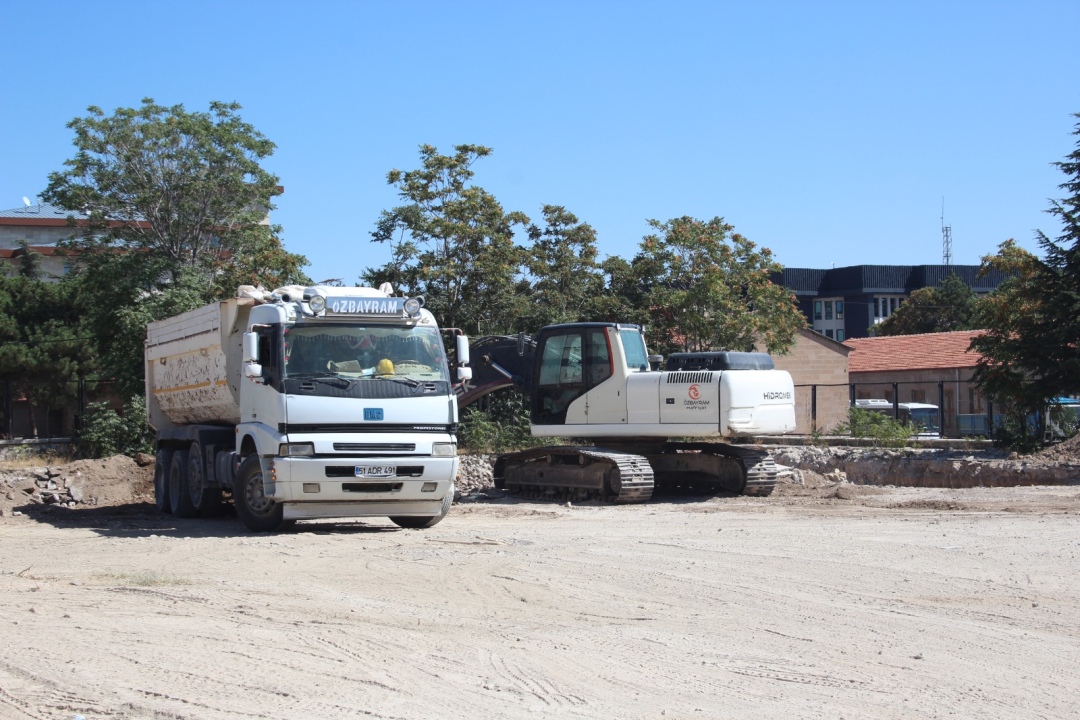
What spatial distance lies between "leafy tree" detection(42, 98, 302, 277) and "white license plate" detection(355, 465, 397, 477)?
68.9ft

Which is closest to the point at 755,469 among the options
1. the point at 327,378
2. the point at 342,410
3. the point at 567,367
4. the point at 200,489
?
the point at 567,367

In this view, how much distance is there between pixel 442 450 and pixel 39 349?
1131 inches

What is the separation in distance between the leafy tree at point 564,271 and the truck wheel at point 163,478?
1588 cm

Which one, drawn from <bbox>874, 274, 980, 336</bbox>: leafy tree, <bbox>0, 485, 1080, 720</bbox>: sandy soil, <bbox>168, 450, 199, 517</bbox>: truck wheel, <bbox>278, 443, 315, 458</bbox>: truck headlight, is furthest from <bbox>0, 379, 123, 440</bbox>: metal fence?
<bbox>874, 274, 980, 336</bbox>: leafy tree

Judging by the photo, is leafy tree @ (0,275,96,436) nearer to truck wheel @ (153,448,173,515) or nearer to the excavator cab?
truck wheel @ (153,448,173,515)

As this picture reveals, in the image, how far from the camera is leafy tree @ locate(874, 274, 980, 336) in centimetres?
7381

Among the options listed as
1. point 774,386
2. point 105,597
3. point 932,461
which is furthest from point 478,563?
→ point 932,461

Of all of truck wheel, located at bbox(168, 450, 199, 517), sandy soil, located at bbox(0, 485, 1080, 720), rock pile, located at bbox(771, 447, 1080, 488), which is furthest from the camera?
rock pile, located at bbox(771, 447, 1080, 488)

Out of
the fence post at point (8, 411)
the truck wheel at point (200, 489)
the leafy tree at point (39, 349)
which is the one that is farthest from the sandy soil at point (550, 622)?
the leafy tree at point (39, 349)

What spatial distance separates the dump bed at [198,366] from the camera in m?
16.4

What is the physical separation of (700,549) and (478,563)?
9.15ft

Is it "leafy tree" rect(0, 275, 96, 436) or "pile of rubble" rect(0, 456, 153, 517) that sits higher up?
"leafy tree" rect(0, 275, 96, 436)

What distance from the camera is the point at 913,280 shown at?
94812 mm

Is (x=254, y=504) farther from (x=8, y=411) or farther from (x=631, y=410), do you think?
(x=8, y=411)
